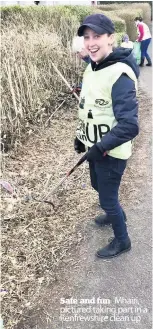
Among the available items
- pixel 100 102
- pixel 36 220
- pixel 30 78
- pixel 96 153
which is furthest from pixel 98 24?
pixel 30 78

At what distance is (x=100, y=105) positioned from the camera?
252 centimetres

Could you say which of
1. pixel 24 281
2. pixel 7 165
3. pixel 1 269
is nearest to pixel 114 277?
pixel 24 281

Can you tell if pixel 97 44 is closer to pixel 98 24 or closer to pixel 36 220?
pixel 98 24

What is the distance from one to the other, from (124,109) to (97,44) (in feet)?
1.55

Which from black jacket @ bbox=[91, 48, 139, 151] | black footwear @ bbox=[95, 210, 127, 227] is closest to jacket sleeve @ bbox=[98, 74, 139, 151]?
black jacket @ bbox=[91, 48, 139, 151]

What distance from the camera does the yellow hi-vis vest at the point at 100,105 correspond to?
2424 mm

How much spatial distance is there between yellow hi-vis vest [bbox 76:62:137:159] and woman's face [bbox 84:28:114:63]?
101 millimetres

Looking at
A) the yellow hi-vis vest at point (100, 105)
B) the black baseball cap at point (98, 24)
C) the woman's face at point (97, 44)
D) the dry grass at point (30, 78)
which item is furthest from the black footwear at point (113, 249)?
the dry grass at point (30, 78)

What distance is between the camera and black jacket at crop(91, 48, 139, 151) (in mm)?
2365

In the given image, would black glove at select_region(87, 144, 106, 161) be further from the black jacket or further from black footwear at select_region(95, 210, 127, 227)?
black footwear at select_region(95, 210, 127, 227)

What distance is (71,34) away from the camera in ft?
23.9

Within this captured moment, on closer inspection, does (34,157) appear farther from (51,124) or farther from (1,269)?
(1,269)

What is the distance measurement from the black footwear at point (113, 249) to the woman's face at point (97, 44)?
1.43m

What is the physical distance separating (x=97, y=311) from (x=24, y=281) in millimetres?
590
